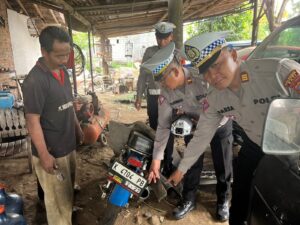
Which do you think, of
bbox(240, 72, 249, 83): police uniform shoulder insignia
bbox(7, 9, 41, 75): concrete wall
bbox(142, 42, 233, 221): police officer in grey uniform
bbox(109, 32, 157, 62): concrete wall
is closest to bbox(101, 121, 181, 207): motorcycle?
bbox(142, 42, 233, 221): police officer in grey uniform

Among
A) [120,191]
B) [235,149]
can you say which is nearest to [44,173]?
[120,191]

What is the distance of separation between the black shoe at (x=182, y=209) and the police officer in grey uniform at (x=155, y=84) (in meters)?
0.63

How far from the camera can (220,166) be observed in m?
2.74

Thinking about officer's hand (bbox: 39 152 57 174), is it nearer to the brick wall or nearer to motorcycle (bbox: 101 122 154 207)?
motorcycle (bbox: 101 122 154 207)

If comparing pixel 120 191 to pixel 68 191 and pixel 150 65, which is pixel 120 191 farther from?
pixel 150 65

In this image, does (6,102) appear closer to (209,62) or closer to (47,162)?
(47,162)

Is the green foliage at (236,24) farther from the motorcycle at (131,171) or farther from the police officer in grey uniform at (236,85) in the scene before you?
the police officer in grey uniform at (236,85)

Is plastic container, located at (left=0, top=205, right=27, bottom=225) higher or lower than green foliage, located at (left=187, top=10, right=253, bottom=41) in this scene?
lower

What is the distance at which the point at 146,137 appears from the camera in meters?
2.41

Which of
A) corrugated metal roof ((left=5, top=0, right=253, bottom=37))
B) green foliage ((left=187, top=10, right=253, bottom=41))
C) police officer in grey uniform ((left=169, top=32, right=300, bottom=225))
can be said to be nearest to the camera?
police officer in grey uniform ((left=169, top=32, right=300, bottom=225))

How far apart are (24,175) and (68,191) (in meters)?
1.93

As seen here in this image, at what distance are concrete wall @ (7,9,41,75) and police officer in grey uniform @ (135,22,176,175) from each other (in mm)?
5746

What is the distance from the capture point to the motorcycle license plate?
219cm

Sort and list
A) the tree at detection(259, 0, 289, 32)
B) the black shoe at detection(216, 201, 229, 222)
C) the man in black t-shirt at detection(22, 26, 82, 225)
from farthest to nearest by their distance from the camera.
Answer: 1. the tree at detection(259, 0, 289, 32)
2. the black shoe at detection(216, 201, 229, 222)
3. the man in black t-shirt at detection(22, 26, 82, 225)
